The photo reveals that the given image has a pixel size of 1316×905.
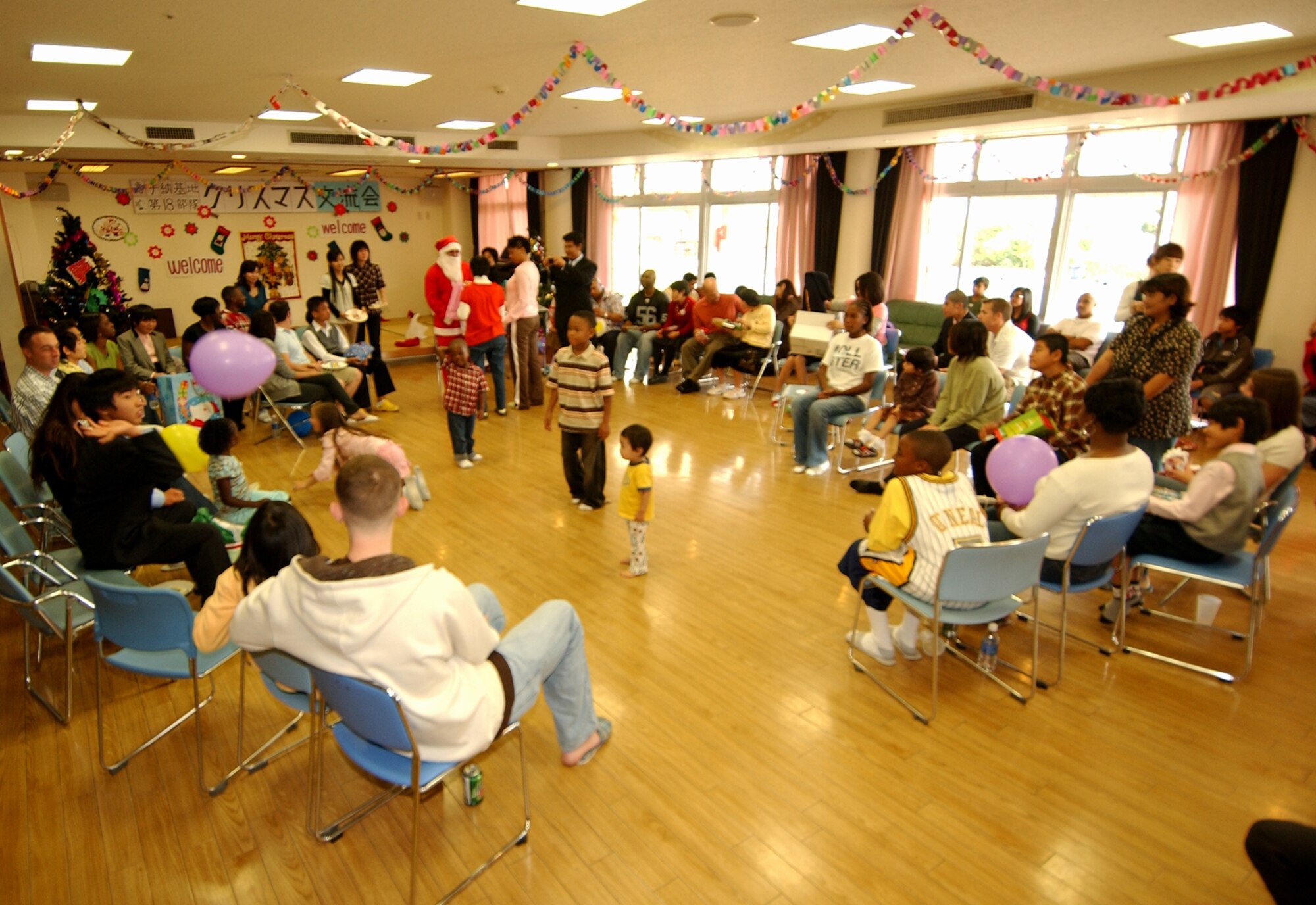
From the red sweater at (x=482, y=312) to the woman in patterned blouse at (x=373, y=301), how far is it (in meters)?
1.45

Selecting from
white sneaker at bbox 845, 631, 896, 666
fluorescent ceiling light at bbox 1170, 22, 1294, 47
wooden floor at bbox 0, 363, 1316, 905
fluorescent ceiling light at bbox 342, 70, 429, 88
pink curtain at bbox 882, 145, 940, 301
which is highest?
fluorescent ceiling light at bbox 1170, 22, 1294, 47

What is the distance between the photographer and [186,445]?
14.1 feet

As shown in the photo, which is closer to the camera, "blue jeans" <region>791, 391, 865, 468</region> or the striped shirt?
the striped shirt

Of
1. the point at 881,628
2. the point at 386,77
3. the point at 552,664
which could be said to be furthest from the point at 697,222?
the point at 552,664

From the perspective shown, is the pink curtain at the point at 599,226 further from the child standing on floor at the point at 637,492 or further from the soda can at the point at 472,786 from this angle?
the soda can at the point at 472,786

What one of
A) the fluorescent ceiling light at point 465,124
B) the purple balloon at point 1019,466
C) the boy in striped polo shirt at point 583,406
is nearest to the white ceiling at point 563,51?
the fluorescent ceiling light at point 465,124

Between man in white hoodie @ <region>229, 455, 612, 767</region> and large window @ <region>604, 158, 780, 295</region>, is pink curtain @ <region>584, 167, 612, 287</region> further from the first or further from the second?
man in white hoodie @ <region>229, 455, 612, 767</region>

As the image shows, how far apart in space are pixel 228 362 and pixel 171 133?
6.55m

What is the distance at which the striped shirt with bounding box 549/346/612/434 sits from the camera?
481 centimetres

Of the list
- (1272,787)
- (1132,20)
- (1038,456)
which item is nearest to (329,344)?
(1038,456)

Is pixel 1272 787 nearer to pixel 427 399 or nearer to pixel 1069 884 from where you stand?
pixel 1069 884

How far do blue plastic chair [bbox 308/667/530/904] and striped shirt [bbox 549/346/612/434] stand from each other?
2.76 metres

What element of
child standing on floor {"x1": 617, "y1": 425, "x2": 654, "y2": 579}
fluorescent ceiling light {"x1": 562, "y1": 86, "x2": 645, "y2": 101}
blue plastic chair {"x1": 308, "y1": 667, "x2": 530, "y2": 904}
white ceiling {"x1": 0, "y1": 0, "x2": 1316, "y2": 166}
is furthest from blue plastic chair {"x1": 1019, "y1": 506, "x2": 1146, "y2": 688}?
fluorescent ceiling light {"x1": 562, "y1": 86, "x2": 645, "y2": 101}

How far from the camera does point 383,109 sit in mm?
8336
